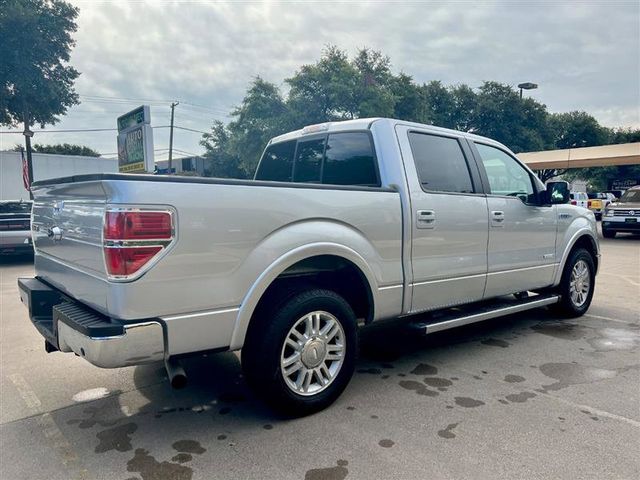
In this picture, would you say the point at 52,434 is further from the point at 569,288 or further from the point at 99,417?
the point at 569,288

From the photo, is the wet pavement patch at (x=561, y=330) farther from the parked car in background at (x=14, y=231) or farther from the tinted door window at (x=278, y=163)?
the parked car in background at (x=14, y=231)

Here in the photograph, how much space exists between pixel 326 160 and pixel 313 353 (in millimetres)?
1861

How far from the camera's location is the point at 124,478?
250cm

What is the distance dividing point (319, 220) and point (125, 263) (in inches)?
49.0

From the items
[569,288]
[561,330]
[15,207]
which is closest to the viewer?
[561,330]

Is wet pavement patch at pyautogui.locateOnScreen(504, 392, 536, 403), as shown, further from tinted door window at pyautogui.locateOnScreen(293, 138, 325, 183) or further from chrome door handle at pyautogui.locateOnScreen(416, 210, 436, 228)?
tinted door window at pyautogui.locateOnScreen(293, 138, 325, 183)

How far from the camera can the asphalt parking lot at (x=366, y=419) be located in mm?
2602

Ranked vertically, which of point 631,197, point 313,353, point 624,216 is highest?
point 631,197

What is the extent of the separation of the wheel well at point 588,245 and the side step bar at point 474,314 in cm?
96

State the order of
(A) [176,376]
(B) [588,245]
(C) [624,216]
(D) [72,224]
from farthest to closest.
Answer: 1. (C) [624,216]
2. (B) [588,245]
3. (D) [72,224]
4. (A) [176,376]

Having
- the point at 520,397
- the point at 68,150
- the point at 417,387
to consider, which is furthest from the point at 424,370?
the point at 68,150

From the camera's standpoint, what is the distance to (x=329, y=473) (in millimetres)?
2527

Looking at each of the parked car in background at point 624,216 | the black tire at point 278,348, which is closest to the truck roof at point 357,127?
the black tire at point 278,348

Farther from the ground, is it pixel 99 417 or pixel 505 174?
pixel 505 174
